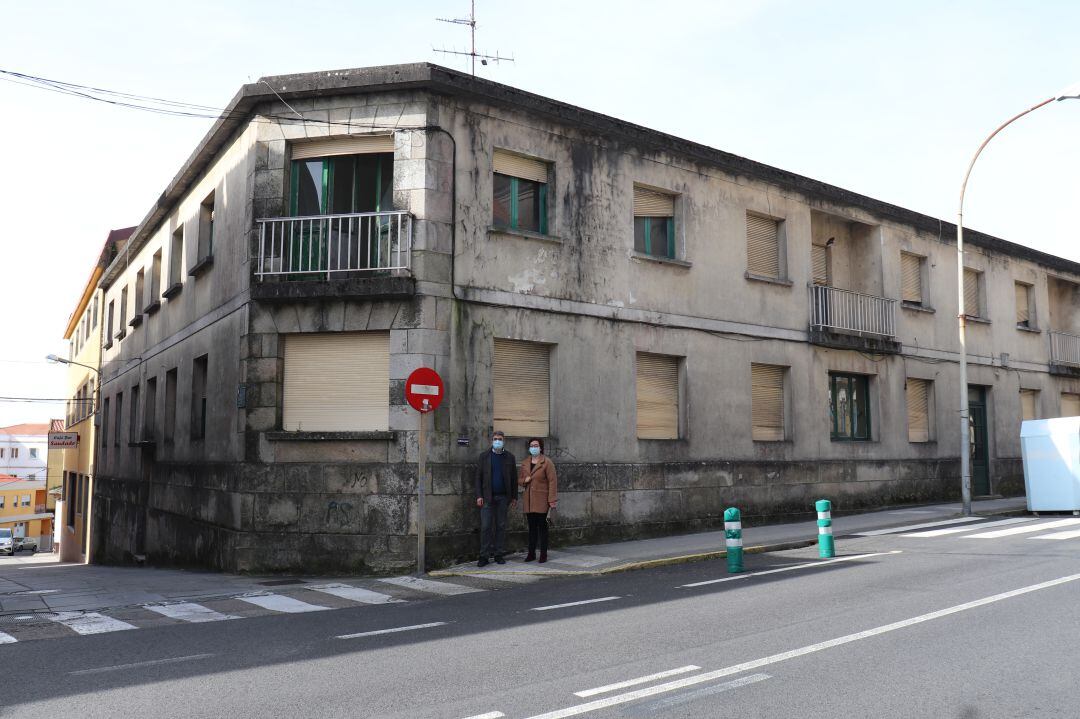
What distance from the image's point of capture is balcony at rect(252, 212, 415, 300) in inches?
502

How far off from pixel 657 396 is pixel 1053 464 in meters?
8.11

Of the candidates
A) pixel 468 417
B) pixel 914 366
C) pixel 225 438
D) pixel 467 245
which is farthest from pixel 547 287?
pixel 914 366

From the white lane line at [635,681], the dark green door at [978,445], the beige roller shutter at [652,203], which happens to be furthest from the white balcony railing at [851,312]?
the white lane line at [635,681]

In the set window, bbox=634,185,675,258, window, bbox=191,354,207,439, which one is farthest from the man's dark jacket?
window, bbox=191,354,207,439

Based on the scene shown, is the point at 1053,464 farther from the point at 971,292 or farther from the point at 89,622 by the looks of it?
the point at 89,622

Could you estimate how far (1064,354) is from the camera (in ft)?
84.5

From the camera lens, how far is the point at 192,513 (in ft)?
50.4

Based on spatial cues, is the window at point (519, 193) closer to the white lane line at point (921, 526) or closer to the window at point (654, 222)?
the window at point (654, 222)

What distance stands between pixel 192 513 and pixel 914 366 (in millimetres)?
15867

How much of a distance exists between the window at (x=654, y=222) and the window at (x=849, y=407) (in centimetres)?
532

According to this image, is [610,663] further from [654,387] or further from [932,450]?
[932,450]

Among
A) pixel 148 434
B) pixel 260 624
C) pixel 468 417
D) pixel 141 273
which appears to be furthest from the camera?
pixel 141 273

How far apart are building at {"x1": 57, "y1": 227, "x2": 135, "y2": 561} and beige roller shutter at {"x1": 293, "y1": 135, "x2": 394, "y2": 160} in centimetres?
1623

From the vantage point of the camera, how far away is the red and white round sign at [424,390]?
1159cm
